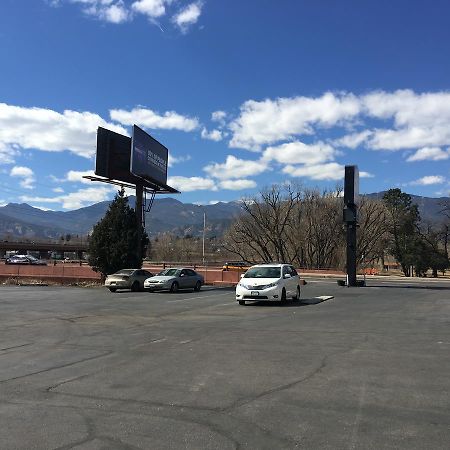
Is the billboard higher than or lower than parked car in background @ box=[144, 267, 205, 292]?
higher

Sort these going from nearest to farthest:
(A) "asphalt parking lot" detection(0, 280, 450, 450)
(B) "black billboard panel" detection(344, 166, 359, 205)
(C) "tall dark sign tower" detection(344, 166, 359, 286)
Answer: (A) "asphalt parking lot" detection(0, 280, 450, 450)
(C) "tall dark sign tower" detection(344, 166, 359, 286)
(B) "black billboard panel" detection(344, 166, 359, 205)

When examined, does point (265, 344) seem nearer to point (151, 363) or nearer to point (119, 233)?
point (151, 363)

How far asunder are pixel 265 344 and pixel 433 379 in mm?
3907

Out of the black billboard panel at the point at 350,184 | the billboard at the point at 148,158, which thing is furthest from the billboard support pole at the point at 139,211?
the black billboard panel at the point at 350,184

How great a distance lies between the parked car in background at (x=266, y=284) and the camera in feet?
65.7

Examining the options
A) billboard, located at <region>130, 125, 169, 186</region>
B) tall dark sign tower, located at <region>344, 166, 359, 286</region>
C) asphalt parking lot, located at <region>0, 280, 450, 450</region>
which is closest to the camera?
asphalt parking lot, located at <region>0, 280, 450, 450</region>

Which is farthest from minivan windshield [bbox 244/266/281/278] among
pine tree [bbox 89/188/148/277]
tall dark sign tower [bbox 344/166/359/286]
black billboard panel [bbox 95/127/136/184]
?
tall dark sign tower [bbox 344/166/359/286]

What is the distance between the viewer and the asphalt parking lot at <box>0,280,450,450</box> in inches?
203

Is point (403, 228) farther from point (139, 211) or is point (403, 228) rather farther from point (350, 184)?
point (139, 211)

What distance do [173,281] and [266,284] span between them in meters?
10.2

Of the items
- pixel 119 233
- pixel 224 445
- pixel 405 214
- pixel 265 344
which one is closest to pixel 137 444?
pixel 224 445

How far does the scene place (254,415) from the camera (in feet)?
19.0

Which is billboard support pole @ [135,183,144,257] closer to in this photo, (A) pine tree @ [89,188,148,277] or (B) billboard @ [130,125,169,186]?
(A) pine tree @ [89,188,148,277]

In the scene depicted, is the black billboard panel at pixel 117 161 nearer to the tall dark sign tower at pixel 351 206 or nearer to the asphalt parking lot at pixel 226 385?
the tall dark sign tower at pixel 351 206
